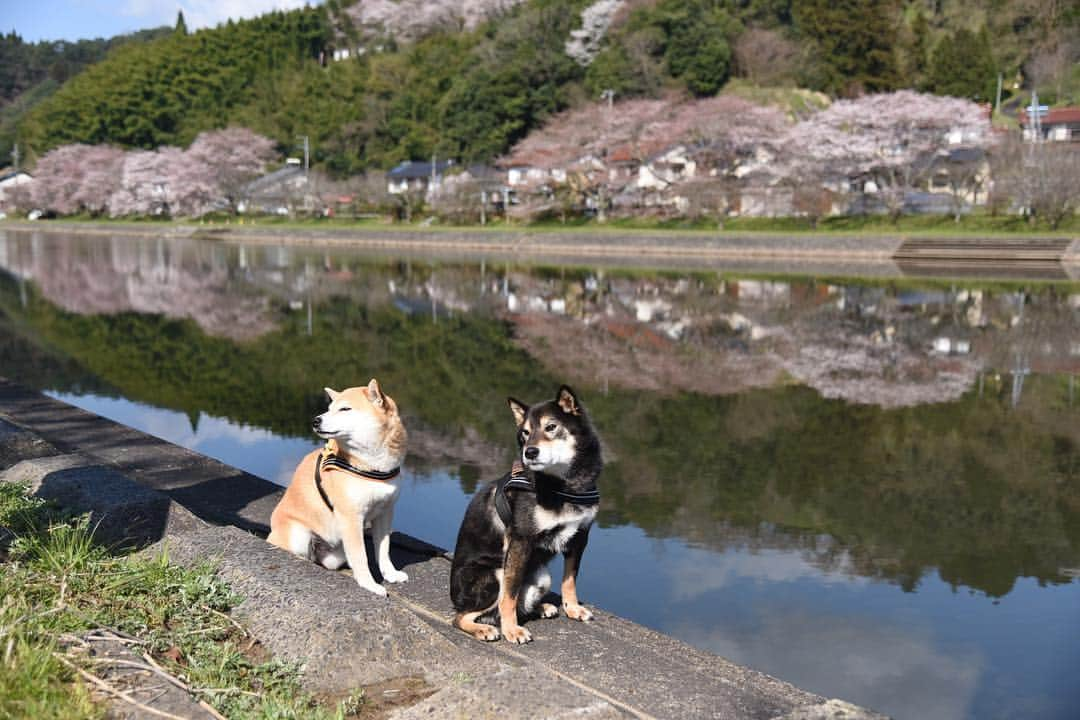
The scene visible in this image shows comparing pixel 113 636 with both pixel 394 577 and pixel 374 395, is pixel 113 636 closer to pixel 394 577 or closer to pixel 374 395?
pixel 374 395

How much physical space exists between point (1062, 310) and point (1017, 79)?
5177 cm

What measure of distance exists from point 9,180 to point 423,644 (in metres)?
112

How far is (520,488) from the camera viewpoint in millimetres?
4281

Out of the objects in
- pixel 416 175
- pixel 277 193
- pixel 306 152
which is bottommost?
pixel 277 193

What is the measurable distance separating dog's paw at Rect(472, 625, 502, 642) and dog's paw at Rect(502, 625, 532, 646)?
0.15 ft

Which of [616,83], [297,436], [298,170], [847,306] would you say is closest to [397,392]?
[297,436]

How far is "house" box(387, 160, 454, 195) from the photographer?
63969 mm

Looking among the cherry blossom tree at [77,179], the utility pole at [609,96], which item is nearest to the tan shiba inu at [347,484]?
the utility pole at [609,96]

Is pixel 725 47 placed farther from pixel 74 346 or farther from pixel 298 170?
pixel 74 346

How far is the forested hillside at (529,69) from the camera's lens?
61.1m

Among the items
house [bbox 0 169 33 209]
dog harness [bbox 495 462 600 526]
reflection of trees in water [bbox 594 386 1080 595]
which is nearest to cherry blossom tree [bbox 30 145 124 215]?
house [bbox 0 169 33 209]

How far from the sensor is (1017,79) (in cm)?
6488

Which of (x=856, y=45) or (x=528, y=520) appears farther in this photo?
(x=856, y=45)

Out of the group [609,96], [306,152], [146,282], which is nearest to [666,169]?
[609,96]
